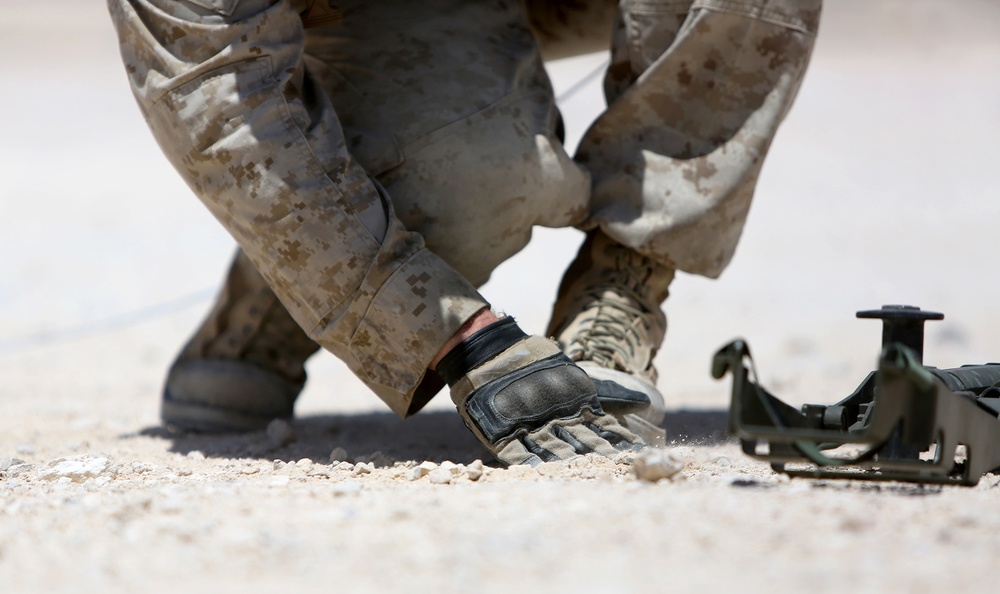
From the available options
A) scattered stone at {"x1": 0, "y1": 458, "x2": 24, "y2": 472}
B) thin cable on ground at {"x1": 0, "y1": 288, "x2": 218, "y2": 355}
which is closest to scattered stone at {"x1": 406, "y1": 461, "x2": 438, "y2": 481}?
scattered stone at {"x1": 0, "y1": 458, "x2": 24, "y2": 472}

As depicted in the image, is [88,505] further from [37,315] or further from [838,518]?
[37,315]

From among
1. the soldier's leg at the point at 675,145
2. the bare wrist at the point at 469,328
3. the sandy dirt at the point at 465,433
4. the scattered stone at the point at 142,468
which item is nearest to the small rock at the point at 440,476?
the sandy dirt at the point at 465,433

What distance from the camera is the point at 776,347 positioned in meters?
3.36

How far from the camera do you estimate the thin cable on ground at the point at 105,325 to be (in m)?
3.77

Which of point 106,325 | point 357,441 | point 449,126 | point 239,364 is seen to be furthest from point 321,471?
point 106,325

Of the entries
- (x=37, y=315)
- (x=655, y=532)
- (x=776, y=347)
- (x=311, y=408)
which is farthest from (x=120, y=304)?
(x=655, y=532)

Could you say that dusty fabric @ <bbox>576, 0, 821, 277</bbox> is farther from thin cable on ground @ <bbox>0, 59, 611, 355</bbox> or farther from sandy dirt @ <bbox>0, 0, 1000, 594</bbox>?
thin cable on ground @ <bbox>0, 59, 611, 355</bbox>

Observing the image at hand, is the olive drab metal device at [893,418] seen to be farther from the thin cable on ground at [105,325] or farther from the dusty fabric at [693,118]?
the thin cable on ground at [105,325]

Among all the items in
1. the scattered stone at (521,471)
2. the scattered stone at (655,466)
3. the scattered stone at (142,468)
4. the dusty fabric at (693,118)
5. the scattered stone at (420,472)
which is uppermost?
the dusty fabric at (693,118)

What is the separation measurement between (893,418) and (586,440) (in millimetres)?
459

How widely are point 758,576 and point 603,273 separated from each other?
3.91ft

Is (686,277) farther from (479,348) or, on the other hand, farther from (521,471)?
(521,471)

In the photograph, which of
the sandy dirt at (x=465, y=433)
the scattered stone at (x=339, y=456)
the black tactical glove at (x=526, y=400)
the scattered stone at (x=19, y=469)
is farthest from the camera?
the scattered stone at (x=339, y=456)

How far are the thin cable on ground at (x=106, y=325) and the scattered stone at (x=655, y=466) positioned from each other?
8.07 feet
